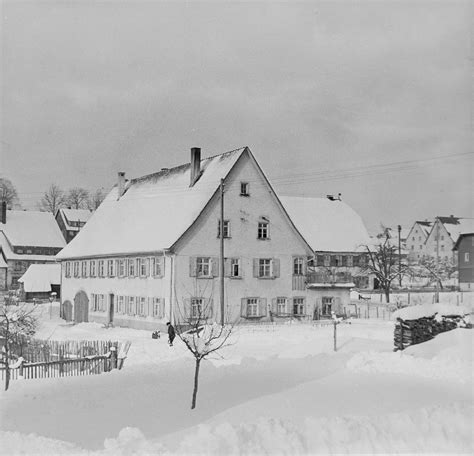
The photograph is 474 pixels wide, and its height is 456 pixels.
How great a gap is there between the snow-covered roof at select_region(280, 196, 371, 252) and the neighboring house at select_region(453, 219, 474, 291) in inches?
828

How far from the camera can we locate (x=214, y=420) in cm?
1389

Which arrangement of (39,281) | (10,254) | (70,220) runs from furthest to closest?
1. (70,220)
2. (10,254)
3. (39,281)

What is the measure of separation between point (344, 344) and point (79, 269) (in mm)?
23198

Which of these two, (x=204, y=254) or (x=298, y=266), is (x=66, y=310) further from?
(x=298, y=266)

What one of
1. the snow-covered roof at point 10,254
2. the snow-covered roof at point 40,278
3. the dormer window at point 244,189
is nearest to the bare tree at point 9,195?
the snow-covered roof at point 10,254

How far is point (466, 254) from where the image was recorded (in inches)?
1587

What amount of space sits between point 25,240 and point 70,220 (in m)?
7.57

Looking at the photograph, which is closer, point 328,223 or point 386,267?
point 386,267

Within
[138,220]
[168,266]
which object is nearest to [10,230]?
[138,220]

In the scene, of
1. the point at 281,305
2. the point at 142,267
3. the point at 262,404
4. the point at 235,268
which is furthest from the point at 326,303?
the point at 262,404

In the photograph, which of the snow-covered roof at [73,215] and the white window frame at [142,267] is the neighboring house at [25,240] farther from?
the white window frame at [142,267]

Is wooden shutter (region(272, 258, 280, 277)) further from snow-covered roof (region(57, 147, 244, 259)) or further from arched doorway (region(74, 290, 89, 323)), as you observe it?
arched doorway (region(74, 290, 89, 323))

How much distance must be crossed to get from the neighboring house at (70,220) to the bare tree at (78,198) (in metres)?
6.56

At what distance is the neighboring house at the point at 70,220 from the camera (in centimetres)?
8162
